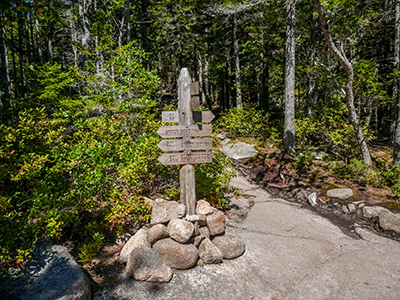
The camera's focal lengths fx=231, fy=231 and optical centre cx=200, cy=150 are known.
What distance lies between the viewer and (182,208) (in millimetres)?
4340

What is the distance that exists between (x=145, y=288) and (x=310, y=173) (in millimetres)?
7078

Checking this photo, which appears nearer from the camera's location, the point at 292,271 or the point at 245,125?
the point at 292,271

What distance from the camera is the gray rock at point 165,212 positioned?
13.7 ft

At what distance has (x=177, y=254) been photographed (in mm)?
3805

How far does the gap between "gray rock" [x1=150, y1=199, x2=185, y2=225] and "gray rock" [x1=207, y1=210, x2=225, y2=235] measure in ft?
2.04

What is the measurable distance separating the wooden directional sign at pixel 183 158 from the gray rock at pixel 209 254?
1.57 m

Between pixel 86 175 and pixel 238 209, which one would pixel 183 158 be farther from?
pixel 238 209

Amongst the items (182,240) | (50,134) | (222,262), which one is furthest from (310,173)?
(50,134)

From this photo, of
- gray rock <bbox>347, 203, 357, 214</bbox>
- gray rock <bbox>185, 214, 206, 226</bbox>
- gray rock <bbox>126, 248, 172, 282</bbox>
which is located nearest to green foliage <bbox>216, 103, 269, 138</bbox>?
gray rock <bbox>347, 203, 357, 214</bbox>

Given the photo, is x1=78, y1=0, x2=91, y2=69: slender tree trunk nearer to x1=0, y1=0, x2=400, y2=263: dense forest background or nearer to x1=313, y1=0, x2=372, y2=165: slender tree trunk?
x1=0, y1=0, x2=400, y2=263: dense forest background

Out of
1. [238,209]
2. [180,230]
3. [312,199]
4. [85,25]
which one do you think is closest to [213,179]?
[238,209]

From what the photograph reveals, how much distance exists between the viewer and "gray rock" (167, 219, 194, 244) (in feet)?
12.9

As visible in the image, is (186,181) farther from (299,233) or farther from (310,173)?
(310,173)

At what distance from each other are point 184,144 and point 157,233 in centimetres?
169
